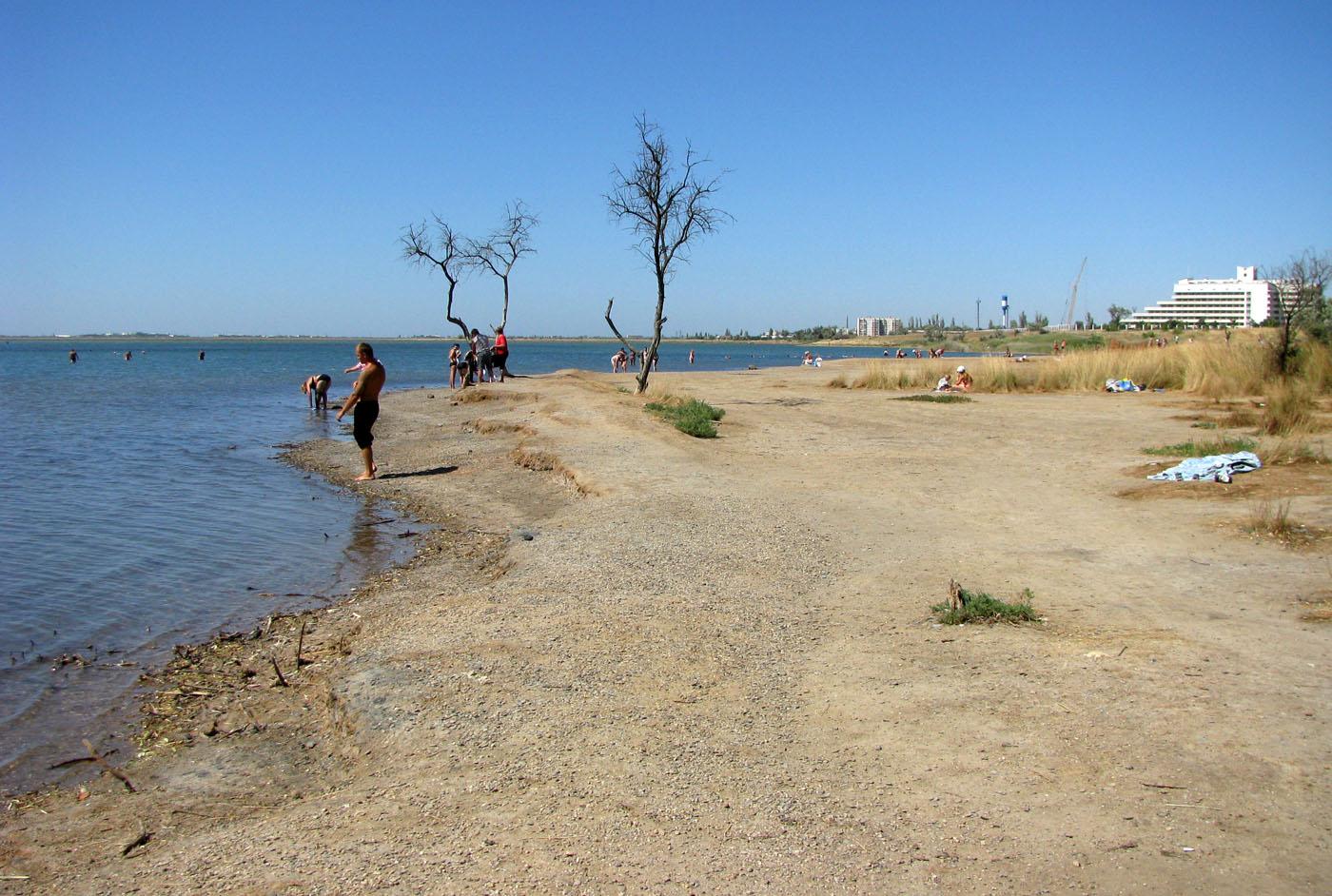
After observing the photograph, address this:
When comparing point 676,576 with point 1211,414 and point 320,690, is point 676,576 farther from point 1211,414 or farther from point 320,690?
point 1211,414

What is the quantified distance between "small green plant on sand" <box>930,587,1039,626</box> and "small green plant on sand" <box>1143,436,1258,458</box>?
7462 millimetres

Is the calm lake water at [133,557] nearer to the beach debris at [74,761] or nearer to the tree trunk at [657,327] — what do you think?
the beach debris at [74,761]

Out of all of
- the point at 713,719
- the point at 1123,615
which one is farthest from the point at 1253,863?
the point at 1123,615

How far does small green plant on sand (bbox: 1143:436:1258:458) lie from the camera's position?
12117mm

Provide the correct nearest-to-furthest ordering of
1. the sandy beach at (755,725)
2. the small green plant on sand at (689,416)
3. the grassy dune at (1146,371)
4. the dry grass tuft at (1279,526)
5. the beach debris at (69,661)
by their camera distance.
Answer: the sandy beach at (755,725) → the beach debris at (69,661) → the dry grass tuft at (1279,526) → the small green plant on sand at (689,416) → the grassy dune at (1146,371)

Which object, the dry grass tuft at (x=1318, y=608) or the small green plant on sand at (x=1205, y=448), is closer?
the dry grass tuft at (x=1318, y=608)

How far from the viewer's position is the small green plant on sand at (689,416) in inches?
629

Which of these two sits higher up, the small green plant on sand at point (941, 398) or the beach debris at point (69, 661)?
the small green plant on sand at point (941, 398)

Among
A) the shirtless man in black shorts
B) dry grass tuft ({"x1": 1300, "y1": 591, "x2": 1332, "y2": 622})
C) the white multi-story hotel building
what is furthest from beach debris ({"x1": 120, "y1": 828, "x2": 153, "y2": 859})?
the white multi-story hotel building

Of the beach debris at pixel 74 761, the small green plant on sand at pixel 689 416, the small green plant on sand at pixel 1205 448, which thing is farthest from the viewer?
the small green plant on sand at pixel 689 416

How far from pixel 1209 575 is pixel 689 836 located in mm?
5183

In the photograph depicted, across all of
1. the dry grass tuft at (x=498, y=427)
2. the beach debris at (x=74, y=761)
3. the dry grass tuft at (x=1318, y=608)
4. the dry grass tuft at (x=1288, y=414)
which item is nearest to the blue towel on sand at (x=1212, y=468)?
the dry grass tuft at (x=1288, y=414)

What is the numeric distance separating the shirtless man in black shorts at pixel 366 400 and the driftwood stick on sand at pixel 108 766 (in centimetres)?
872

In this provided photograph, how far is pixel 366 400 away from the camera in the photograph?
13.2 m
